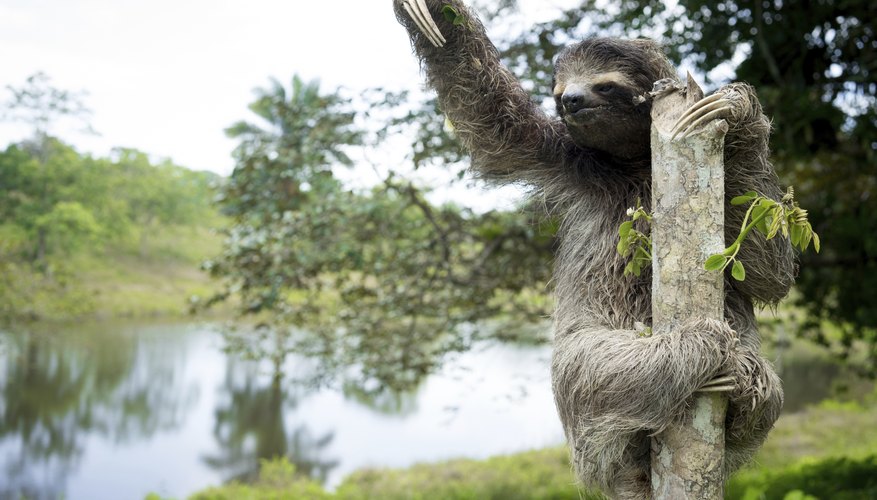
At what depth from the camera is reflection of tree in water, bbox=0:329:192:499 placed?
1597cm

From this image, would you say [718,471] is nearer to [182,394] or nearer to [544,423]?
[544,423]

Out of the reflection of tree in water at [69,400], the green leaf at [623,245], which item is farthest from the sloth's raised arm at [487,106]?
the reflection of tree in water at [69,400]

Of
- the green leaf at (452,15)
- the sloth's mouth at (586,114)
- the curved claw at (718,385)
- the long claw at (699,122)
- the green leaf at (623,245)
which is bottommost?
the curved claw at (718,385)

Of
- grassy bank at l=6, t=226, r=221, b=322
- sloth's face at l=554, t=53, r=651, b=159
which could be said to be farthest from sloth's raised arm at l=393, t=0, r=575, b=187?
grassy bank at l=6, t=226, r=221, b=322

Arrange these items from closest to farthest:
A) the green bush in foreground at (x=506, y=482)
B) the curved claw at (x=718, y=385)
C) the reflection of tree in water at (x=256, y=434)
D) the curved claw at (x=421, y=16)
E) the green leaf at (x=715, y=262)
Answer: the green leaf at (x=715, y=262), the curved claw at (x=718, y=385), the curved claw at (x=421, y=16), the green bush in foreground at (x=506, y=482), the reflection of tree in water at (x=256, y=434)

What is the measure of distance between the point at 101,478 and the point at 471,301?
1313 cm

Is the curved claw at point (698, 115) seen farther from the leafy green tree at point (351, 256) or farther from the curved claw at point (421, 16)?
the leafy green tree at point (351, 256)

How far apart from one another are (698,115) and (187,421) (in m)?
21.0

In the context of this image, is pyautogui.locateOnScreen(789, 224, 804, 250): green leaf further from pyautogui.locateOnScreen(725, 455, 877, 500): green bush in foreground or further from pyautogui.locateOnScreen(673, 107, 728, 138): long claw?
pyautogui.locateOnScreen(725, 455, 877, 500): green bush in foreground

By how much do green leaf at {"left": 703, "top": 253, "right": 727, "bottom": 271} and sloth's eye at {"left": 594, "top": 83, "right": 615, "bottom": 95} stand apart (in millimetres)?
716

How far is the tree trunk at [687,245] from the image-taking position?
1837mm

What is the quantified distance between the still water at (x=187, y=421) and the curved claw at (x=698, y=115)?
12.1 meters

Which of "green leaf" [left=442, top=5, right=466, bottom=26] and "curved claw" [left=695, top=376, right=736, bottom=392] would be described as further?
"green leaf" [left=442, top=5, right=466, bottom=26]

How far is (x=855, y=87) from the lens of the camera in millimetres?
6023
